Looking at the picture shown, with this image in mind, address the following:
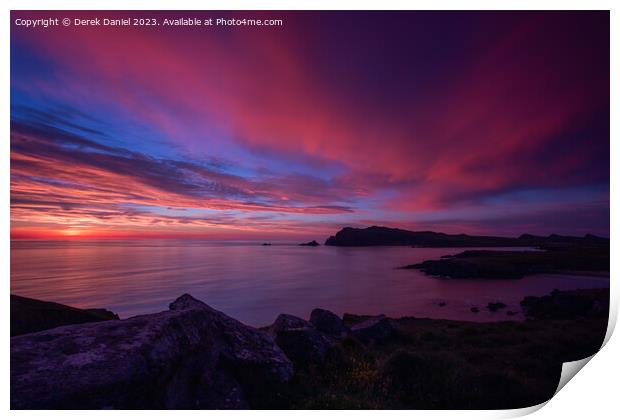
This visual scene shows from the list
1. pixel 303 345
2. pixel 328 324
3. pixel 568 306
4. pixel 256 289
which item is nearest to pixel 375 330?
pixel 328 324

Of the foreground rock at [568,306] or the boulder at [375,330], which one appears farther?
the foreground rock at [568,306]

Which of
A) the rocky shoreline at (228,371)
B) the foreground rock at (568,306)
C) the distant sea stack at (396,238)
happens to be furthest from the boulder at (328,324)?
the distant sea stack at (396,238)

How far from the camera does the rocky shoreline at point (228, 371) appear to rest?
4.50 m

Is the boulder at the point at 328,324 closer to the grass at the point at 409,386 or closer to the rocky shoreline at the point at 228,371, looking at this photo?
the rocky shoreline at the point at 228,371

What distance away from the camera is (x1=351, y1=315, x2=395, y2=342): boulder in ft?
36.7

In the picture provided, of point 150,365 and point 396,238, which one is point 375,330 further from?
point 396,238

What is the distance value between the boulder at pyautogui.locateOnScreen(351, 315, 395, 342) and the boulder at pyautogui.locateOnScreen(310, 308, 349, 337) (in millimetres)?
457

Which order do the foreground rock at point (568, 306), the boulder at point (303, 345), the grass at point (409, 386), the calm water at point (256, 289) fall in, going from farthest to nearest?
the calm water at point (256, 289), the foreground rock at point (568, 306), the boulder at point (303, 345), the grass at point (409, 386)

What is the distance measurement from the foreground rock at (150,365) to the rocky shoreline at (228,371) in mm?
14

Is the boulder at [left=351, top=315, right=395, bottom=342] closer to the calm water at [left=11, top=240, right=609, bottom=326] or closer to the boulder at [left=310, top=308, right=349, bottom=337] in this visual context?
the boulder at [left=310, top=308, right=349, bottom=337]

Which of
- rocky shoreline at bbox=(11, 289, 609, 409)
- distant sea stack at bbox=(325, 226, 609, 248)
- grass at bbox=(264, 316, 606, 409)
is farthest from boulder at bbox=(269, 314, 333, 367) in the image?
distant sea stack at bbox=(325, 226, 609, 248)

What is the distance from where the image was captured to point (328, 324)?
11.3 meters

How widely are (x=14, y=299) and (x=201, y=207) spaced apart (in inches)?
229

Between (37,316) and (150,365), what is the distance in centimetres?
365
